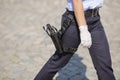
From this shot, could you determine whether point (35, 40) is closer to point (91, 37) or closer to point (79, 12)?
point (91, 37)

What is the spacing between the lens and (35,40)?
21.7 feet

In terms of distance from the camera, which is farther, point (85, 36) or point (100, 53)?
point (100, 53)

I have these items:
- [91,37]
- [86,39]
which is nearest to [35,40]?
[91,37]

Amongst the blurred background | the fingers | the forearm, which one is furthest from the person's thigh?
the blurred background

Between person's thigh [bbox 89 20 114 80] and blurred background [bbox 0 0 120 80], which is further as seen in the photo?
blurred background [bbox 0 0 120 80]

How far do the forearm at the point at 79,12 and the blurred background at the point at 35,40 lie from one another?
5.70 feet

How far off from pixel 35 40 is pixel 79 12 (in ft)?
9.74

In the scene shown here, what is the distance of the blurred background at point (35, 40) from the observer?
5.55 meters

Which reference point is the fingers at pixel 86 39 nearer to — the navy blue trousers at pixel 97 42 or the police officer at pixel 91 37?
the police officer at pixel 91 37

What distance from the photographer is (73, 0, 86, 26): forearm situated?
373cm

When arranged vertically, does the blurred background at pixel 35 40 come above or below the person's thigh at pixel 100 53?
below

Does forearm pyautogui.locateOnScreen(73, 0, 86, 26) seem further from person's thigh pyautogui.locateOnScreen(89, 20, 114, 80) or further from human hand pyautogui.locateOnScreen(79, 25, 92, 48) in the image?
person's thigh pyautogui.locateOnScreen(89, 20, 114, 80)

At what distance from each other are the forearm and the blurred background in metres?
1.74

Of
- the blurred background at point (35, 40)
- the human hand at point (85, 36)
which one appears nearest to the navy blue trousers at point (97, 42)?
the human hand at point (85, 36)
